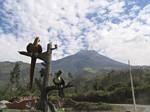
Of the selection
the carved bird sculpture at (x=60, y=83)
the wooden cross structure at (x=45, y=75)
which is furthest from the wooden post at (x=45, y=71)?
the carved bird sculpture at (x=60, y=83)

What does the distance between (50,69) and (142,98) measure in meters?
29.5

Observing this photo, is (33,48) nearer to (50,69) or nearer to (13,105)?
(50,69)

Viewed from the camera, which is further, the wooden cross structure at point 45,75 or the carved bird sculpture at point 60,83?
the wooden cross structure at point 45,75

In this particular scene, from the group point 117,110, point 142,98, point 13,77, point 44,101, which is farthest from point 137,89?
point 13,77

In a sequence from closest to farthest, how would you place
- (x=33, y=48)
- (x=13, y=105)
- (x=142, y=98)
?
(x=33, y=48), (x=13, y=105), (x=142, y=98)

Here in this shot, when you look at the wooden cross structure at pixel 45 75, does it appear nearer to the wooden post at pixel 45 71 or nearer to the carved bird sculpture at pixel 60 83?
the wooden post at pixel 45 71

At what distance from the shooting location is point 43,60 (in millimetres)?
7707

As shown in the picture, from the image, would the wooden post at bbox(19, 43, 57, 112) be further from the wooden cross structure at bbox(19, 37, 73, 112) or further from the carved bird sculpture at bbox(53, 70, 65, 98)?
the carved bird sculpture at bbox(53, 70, 65, 98)

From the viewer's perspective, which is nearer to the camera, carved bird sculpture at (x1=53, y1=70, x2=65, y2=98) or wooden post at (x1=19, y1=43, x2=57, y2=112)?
carved bird sculpture at (x1=53, y1=70, x2=65, y2=98)

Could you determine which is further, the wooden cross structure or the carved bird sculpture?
the wooden cross structure

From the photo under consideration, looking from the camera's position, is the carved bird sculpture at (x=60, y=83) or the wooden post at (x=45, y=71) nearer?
the carved bird sculpture at (x=60, y=83)

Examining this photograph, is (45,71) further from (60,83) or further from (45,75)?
(60,83)

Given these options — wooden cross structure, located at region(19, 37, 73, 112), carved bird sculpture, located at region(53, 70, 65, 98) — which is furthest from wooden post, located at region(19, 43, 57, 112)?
carved bird sculpture, located at region(53, 70, 65, 98)

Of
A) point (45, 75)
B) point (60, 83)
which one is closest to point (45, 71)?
point (45, 75)
